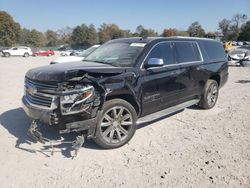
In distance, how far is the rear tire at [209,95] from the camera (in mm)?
6852

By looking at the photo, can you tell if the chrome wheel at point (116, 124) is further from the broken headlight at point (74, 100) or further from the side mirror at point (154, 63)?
the side mirror at point (154, 63)

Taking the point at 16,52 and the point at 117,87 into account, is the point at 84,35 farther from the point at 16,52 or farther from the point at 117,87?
the point at 117,87

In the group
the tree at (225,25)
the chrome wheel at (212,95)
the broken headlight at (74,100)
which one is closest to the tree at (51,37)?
the tree at (225,25)

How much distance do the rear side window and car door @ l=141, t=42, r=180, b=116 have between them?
1.78 metres

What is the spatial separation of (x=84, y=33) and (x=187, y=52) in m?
72.3

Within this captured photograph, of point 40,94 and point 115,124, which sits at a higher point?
point 40,94

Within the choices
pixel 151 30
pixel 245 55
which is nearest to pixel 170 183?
pixel 245 55

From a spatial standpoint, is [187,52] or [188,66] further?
[187,52]

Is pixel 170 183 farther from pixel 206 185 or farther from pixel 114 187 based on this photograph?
pixel 114 187

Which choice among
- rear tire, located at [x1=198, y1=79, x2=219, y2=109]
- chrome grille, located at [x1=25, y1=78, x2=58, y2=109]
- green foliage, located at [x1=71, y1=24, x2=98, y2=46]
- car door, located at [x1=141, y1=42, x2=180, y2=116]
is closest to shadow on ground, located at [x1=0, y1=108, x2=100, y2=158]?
chrome grille, located at [x1=25, y1=78, x2=58, y2=109]

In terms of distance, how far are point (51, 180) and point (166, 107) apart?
289 cm

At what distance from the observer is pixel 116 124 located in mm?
4535

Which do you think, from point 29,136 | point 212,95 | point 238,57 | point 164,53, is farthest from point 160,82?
point 238,57

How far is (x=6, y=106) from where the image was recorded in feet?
23.8
